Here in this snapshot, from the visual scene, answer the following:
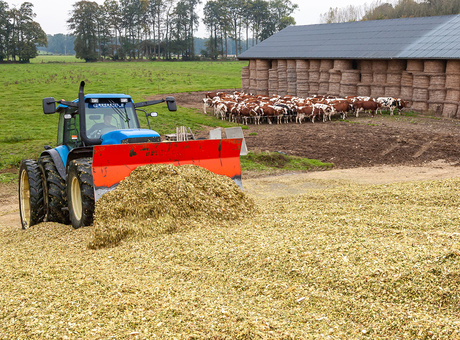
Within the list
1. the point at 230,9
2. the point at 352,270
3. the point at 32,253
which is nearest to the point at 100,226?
the point at 32,253

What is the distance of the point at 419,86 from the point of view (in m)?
23.8

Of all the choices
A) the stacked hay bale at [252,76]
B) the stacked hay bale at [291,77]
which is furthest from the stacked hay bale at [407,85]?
the stacked hay bale at [252,76]

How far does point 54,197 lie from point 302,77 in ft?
84.6

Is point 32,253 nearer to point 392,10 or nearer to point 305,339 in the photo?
point 305,339

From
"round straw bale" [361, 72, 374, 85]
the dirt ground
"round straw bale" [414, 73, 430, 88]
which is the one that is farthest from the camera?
"round straw bale" [361, 72, 374, 85]

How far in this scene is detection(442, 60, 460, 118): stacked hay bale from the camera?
2206 centimetres

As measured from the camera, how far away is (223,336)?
3850mm

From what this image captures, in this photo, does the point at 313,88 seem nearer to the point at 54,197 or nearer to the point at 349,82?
the point at 349,82

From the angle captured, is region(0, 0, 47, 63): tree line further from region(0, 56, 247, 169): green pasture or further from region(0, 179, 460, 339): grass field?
region(0, 179, 460, 339): grass field

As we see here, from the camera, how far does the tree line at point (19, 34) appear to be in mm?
72812

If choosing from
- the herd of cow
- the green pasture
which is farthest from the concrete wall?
the green pasture

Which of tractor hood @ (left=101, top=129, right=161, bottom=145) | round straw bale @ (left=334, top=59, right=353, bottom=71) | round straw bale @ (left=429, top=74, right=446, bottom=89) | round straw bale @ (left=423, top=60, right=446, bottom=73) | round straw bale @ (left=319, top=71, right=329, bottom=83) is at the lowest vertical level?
tractor hood @ (left=101, top=129, right=161, bottom=145)

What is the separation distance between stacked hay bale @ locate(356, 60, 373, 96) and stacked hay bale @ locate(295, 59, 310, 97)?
427 centimetres

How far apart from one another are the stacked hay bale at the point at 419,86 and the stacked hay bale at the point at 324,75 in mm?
6034
